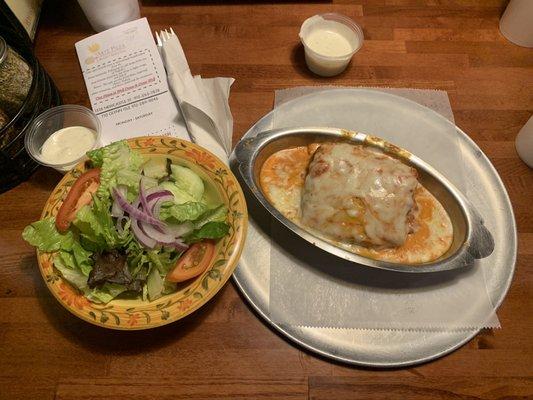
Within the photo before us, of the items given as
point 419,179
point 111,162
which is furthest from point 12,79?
point 419,179

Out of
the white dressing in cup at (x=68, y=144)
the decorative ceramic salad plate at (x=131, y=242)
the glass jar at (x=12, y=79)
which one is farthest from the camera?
the white dressing in cup at (x=68, y=144)

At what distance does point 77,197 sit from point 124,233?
7.4 inches

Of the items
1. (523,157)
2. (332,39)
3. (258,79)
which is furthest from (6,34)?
(523,157)

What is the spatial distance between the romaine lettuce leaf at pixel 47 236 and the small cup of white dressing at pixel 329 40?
1172 mm

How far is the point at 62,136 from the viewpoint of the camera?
148 cm

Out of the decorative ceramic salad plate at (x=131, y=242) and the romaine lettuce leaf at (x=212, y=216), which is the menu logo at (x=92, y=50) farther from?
the romaine lettuce leaf at (x=212, y=216)

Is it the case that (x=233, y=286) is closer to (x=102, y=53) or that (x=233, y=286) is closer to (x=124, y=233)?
(x=124, y=233)

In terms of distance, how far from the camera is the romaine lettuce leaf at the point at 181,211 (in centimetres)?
111

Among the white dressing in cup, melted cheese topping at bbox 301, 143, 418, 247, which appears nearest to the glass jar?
the white dressing in cup

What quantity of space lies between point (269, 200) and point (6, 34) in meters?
1.15

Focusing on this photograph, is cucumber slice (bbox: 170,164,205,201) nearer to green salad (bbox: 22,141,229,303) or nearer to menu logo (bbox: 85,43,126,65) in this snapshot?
green salad (bbox: 22,141,229,303)

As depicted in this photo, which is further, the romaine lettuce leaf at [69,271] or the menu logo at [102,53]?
the menu logo at [102,53]

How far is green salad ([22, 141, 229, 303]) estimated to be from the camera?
110 cm

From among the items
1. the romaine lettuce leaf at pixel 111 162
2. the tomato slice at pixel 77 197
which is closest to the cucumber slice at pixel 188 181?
the romaine lettuce leaf at pixel 111 162
